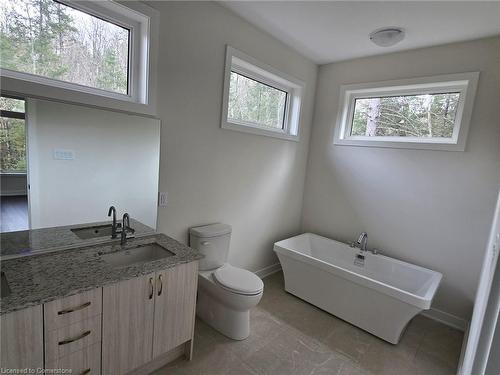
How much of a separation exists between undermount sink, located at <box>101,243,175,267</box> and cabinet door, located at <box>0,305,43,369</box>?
1.82 ft

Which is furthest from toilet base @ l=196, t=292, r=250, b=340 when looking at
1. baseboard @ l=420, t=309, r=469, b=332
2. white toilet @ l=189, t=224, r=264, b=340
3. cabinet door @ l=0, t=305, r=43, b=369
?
baseboard @ l=420, t=309, r=469, b=332

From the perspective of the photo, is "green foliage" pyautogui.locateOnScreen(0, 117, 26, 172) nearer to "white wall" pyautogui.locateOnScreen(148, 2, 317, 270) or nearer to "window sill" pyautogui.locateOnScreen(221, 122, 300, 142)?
"white wall" pyautogui.locateOnScreen(148, 2, 317, 270)

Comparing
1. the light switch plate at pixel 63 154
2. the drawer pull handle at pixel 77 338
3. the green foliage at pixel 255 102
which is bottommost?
A: the drawer pull handle at pixel 77 338

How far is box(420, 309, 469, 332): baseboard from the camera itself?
8.46 ft

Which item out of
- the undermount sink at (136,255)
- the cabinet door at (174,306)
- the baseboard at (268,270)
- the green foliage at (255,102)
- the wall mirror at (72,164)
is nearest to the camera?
the wall mirror at (72,164)

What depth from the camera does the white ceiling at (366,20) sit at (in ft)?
6.52

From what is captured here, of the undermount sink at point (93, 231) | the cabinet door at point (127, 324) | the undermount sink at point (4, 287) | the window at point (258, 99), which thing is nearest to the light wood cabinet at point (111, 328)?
the cabinet door at point (127, 324)

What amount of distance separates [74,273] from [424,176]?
10.3 feet

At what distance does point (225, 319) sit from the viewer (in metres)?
2.18

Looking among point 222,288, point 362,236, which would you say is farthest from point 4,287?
point 362,236

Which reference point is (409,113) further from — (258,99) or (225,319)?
(225,319)

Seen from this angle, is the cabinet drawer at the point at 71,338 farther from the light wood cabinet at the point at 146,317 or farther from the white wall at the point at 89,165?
the white wall at the point at 89,165

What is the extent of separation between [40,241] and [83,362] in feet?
2.49

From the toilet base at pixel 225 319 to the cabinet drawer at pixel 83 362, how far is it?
0.99 meters
